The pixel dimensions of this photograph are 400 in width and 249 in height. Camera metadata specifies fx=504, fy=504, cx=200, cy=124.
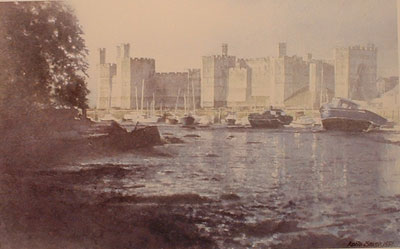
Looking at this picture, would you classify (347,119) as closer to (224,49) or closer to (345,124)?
(345,124)

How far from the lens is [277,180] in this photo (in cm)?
370

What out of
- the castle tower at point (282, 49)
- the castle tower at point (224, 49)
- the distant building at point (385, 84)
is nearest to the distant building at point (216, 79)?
the castle tower at point (224, 49)

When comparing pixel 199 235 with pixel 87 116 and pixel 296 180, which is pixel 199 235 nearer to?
pixel 296 180

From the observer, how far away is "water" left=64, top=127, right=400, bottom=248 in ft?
11.8

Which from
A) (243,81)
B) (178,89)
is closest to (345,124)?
(243,81)

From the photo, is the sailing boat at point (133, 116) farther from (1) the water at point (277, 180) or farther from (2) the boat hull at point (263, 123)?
(2) the boat hull at point (263, 123)

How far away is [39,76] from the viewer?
12.3 feet

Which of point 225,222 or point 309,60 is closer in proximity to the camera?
point 225,222

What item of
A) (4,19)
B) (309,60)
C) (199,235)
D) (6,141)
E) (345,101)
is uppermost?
(4,19)

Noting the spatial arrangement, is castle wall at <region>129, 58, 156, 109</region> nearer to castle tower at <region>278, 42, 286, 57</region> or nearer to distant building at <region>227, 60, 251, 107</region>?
distant building at <region>227, 60, 251, 107</region>

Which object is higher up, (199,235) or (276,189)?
(276,189)

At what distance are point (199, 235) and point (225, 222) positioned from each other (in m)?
0.21

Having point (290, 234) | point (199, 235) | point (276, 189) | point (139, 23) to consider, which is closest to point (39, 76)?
point (139, 23)

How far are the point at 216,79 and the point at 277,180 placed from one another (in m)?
0.90
